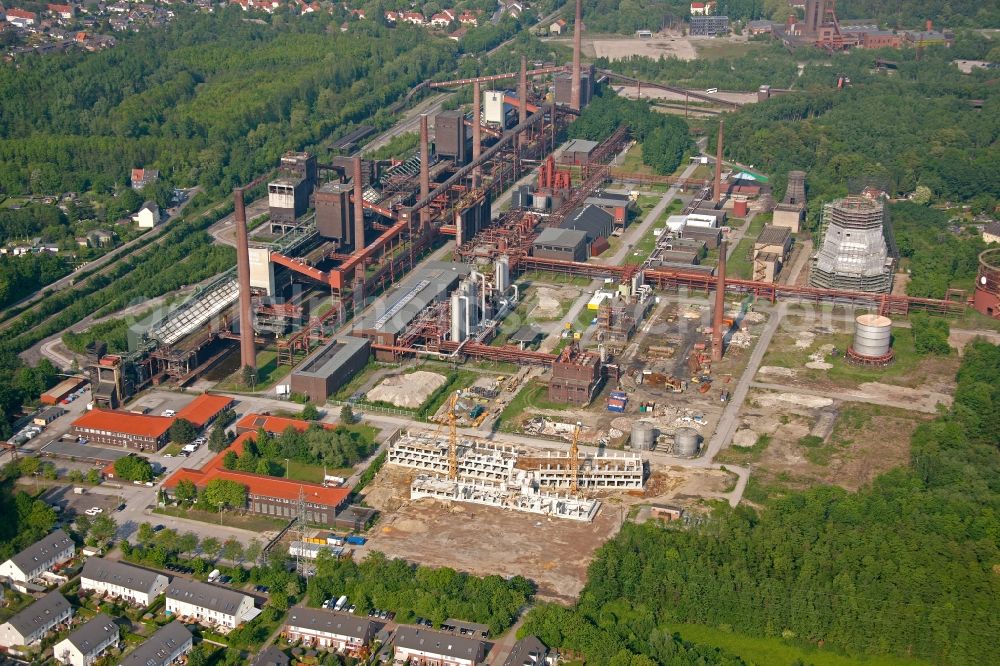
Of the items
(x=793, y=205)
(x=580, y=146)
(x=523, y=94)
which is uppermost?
(x=523, y=94)

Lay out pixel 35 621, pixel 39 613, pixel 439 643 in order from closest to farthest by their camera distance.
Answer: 1. pixel 439 643
2. pixel 35 621
3. pixel 39 613

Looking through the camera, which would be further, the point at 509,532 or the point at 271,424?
the point at 271,424

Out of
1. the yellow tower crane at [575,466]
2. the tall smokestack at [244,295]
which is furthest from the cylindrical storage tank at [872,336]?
the tall smokestack at [244,295]

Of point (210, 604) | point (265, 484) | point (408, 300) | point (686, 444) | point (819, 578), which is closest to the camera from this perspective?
point (210, 604)

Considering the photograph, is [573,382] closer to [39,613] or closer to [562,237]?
[562,237]

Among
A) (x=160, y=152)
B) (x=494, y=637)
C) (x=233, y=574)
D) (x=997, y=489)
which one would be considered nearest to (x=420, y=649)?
(x=494, y=637)

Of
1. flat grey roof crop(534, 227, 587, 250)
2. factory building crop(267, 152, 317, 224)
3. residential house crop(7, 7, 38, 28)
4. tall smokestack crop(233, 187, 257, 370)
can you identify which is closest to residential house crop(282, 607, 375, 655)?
tall smokestack crop(233, 187, 257, 370)

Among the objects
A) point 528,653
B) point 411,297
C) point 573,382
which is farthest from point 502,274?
point 528,653
